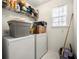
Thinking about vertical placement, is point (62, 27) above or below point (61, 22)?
below

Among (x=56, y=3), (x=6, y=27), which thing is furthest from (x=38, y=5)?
(x=6, y=27)

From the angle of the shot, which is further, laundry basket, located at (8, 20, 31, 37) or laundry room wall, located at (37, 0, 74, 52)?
laundry room wall, located at (37, 0, 74, 52)

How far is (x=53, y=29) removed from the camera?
13.4 feet

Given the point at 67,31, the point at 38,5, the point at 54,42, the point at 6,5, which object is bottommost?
the point at 54,42

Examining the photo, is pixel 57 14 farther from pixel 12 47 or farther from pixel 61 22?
pixel 12 47

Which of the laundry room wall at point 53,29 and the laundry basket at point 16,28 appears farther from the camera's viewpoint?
the laundry room wall at point 53,29

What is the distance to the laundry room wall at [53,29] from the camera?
373 cm

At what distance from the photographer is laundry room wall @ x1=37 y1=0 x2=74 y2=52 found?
3.73 metres

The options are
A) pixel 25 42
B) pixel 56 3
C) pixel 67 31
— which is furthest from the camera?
pixel 56 3

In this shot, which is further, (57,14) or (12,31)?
(57,14)

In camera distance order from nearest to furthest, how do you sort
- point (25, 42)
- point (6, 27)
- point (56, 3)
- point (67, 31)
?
point (25, 42), point (6, 27), point (67, 31), point (56, 3)

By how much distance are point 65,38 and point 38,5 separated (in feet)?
7.06

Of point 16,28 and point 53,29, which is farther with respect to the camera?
point 53,29

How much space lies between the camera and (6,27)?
7.39ft
